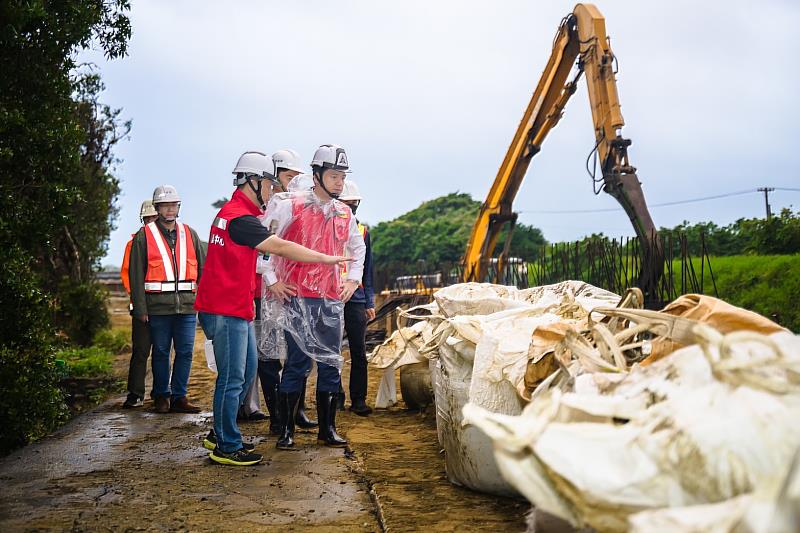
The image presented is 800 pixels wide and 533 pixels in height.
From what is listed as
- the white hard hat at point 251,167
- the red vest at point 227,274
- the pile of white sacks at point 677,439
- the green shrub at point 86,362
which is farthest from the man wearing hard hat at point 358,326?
the green shrub at point 86,362

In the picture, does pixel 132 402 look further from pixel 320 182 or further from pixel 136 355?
pixel 320 182

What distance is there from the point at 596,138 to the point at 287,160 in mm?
6328

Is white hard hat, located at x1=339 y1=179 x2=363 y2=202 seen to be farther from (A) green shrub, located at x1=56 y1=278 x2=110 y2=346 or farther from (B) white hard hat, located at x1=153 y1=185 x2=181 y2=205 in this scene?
(A) green shrub, located at x1=56 y1=278 x2=110 y2=346

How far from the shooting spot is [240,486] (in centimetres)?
441

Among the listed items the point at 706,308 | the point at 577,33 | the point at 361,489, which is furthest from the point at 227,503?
the point at 577,33

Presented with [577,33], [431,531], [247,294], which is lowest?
[431,531]

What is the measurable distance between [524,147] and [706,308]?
11.2 metres

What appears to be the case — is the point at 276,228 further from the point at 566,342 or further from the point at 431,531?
the point at 566,342

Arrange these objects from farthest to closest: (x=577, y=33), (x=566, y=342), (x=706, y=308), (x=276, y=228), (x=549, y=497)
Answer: (x=577, y=33)
(x=276, y=228)
(x=566, y=342)
(x=706, y=308)
(x=549, y=497)

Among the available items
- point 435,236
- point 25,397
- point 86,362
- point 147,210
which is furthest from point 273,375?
point 435,236

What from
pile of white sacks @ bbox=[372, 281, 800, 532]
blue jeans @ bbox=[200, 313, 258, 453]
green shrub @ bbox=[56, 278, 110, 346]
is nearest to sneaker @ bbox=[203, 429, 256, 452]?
blue jeans @ bbox=[200, 313, 258, 453]

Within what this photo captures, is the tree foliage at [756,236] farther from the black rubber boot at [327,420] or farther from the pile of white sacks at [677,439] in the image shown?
the pile of white sacks at [677,439]

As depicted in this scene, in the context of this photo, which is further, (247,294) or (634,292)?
(247,294)

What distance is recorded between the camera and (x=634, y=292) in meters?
3.18
